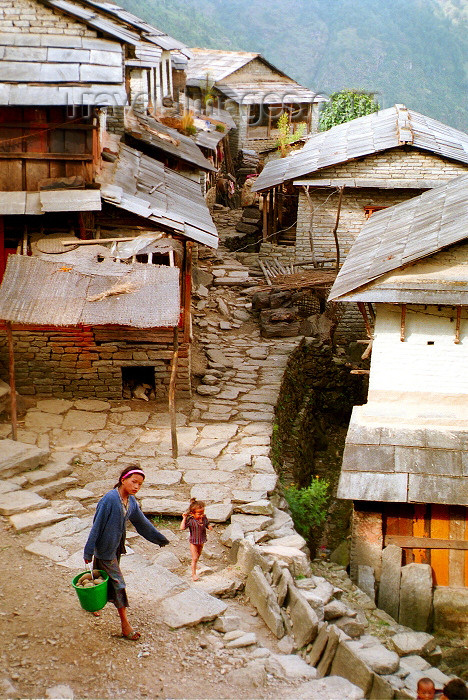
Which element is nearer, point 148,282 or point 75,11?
point 148,282

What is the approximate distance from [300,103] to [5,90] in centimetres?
2558

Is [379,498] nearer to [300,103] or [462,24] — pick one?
[300,103]

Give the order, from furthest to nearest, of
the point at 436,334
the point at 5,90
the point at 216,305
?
the point at 216,305 < the point at 5,90 < the point at 436,334

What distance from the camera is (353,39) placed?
191ft

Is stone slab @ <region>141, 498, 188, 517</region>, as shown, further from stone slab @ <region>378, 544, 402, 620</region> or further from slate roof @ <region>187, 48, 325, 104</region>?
slate roof @ <region>187, 48, 325, 104</region>

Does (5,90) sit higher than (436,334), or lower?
higher

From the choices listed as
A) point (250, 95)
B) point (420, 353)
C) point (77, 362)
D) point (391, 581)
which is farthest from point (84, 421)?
point (250, 95)

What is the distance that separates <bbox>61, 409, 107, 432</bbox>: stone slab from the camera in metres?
12.0

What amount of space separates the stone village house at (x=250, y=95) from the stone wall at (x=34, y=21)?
21164 millimetres

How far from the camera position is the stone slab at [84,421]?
12.0 m

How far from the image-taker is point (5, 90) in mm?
11344

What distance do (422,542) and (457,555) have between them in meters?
0.44

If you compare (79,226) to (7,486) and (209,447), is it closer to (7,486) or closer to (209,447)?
(209,447)

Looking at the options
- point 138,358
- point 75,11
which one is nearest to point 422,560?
point 138,358
